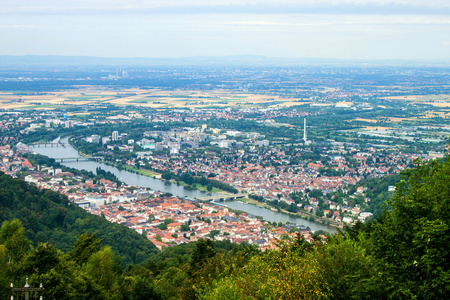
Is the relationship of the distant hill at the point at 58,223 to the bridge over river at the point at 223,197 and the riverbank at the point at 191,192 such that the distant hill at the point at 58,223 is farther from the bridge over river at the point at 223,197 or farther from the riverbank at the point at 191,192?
the bridge over river at the point at 223,197

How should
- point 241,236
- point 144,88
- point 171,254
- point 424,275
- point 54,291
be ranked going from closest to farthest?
point 424,275 < point 54,291 < point 171,254 < point 241,236 < point 144,88

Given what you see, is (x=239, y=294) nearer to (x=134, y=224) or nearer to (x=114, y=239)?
(x=114, y=239)

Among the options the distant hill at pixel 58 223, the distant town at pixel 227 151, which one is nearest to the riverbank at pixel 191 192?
the distant town at pixel 227 151

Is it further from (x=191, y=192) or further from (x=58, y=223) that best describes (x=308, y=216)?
(x=58, y=223)

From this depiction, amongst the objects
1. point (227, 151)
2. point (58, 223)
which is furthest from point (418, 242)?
point (227, 151)

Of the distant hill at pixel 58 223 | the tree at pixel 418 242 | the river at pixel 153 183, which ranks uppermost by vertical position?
the tree at pixel 418 242

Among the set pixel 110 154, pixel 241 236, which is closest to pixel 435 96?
pixel 110 154

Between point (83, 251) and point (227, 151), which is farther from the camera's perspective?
point (227, 151)
